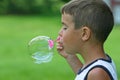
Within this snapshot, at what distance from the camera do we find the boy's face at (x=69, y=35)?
353 centimetres

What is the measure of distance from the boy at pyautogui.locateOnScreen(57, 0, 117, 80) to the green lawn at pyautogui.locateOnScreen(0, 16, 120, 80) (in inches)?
250

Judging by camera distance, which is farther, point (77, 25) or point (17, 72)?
point (17, 72)

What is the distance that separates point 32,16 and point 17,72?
18.8 metres

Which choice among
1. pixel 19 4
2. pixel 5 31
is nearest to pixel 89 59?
pixel 5 31

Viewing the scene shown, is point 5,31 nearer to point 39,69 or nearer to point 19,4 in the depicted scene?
point 19,4

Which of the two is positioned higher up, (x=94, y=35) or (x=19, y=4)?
(x=19, y=4)

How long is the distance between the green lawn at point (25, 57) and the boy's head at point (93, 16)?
6.39m

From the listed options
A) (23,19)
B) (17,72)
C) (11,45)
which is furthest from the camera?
(23,19)

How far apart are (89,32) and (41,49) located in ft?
2.30

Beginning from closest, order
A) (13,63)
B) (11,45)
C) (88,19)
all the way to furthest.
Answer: (88,19) → (13,63) → (11,45)

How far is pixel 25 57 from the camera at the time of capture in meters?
13.6

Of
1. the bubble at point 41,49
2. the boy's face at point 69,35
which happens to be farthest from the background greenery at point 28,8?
the boy's face at point 69,35

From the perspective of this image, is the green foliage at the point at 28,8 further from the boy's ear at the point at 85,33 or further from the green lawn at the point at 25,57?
the boy's ear at the point at 85,33

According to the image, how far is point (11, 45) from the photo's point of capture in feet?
54.7
